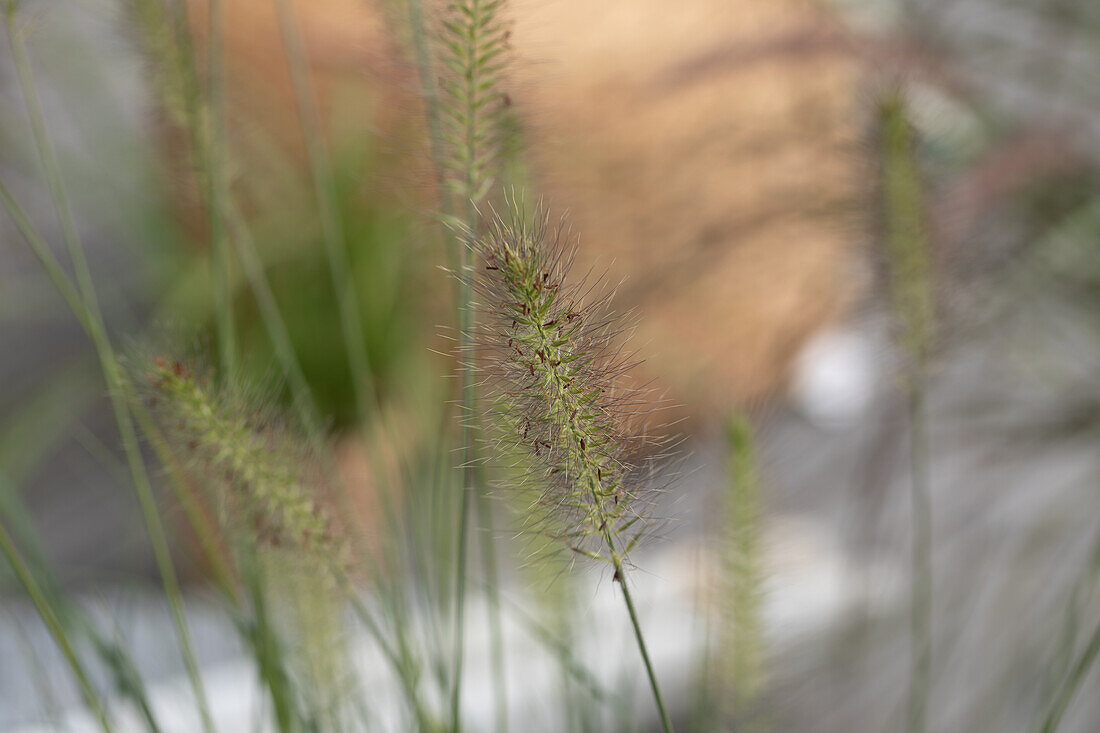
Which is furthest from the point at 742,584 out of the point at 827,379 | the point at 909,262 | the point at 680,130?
the point at 827,379

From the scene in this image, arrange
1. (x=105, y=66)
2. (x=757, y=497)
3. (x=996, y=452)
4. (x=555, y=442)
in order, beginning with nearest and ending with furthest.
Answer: (x=555, y=442) → (x=757, y=497) → (x=996, y=452) → (x=105, y=66)

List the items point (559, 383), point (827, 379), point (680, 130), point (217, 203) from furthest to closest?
1. point (827, 379)
2. point (680, 130)
3. point (217, 203)
4. point (559, 383)

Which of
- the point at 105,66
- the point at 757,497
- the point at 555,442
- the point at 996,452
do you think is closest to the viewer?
the point at 555,442

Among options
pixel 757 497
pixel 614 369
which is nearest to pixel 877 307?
pixel 757 497

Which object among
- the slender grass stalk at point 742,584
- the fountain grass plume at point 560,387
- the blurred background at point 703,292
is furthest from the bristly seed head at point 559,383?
the blurred background at point 703,292

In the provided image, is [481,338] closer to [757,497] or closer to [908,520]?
[757,497]

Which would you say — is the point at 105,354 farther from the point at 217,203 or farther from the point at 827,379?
the point at 827,379

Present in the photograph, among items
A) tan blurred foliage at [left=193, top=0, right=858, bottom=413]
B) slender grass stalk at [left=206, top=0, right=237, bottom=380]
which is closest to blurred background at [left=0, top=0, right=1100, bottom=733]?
tan blurred foliage at [left=193, top=0, right=858, bottom=413]
